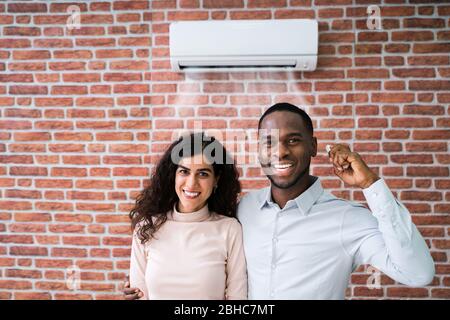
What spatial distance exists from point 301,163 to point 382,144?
329mm

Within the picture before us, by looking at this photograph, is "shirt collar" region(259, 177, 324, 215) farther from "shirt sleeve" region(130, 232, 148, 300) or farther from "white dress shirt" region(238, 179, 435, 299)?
"shirt sleeve" region(130, 232, 148, 300)

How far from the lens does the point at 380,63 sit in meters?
1.06

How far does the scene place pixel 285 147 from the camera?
88cm

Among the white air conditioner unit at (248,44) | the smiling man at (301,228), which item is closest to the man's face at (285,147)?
the smiling man at (301,228)

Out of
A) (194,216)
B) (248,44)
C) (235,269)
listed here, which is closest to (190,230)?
(194,216)

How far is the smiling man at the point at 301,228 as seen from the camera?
830 mm

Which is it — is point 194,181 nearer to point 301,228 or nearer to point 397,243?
point 301,228

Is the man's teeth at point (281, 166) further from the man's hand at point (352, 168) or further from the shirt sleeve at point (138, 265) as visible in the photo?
the shirt sleeve at point (138, 265)

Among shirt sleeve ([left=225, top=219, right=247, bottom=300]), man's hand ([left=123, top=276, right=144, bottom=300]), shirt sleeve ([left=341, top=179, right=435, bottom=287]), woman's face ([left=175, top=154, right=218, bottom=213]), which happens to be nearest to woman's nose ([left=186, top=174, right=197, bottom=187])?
woman's face ([left=175, top=154, right=218, bottom=213])

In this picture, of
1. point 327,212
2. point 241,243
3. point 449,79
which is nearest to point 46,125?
point 241,243

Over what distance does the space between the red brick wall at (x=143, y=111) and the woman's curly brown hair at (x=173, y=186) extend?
12cm

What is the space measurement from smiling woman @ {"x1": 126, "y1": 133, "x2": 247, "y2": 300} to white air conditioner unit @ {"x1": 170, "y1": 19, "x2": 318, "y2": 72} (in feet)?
0.83

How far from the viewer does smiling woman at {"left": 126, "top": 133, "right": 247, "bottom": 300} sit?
90 centimetres
